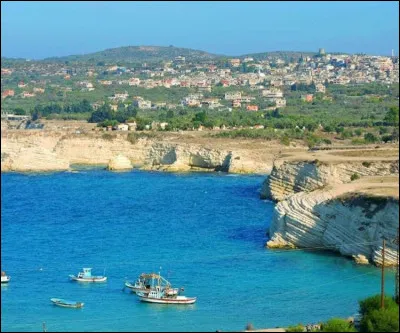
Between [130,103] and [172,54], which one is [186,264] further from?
[172,54]

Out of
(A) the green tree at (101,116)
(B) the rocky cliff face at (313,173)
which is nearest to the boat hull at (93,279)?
(B) the rocky cliff face at (313,173)

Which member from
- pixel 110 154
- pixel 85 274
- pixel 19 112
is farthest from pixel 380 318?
pixel 19 112

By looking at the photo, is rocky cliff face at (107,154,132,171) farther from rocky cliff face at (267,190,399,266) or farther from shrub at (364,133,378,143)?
rocky cliff face at (267,190,399,266)

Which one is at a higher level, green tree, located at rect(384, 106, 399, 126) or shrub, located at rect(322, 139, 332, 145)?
green tree, located at rect(384, 106, 399, 126)

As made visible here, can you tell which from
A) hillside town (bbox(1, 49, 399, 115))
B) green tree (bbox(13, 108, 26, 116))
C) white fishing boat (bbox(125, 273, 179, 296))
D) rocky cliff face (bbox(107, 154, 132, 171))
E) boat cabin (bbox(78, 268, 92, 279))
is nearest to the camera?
white fishing boat (bbox(125, 273, 179, 296))

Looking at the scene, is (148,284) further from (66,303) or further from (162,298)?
(66,303)

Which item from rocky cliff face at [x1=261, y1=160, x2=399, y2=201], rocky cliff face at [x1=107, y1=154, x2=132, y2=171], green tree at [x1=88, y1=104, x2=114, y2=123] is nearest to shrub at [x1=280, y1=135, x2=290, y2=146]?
rocky cliff face at [x1=107, y1=154, x2=132, y2=171]
